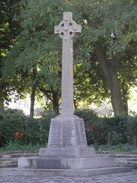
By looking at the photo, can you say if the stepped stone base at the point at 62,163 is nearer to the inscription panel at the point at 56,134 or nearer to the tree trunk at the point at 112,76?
the inscription panel at the point at 56,134

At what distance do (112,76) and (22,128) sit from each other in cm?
788

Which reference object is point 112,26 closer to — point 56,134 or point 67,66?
Result: point 67,66

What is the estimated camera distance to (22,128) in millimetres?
20172

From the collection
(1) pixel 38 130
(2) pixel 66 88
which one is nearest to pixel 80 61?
(1) pixel 38 130

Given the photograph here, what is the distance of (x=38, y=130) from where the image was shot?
20.6 meters

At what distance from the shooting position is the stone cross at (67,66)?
560 inches

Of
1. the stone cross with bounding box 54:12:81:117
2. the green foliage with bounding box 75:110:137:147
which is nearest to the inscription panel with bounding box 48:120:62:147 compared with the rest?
the stone cross with bounding box 54:12:81:117

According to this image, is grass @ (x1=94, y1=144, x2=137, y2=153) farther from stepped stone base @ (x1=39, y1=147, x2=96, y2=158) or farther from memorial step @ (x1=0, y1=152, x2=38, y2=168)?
stepped stone base @ (x1=39, y1=147, x2=96, y2=158)

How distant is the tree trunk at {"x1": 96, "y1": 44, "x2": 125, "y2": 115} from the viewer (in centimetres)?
2575

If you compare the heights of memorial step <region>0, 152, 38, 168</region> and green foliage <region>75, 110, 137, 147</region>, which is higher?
green foliage <region>75, 110, 137, 147</region>

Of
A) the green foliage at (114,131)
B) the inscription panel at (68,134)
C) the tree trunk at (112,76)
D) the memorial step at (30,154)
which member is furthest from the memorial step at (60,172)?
the tree trunk at (112,76)

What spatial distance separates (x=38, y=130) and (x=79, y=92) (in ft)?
47.8

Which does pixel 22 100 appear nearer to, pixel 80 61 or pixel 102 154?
pixel 80 61

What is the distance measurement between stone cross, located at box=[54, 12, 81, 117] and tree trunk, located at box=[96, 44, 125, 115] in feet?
35.8
